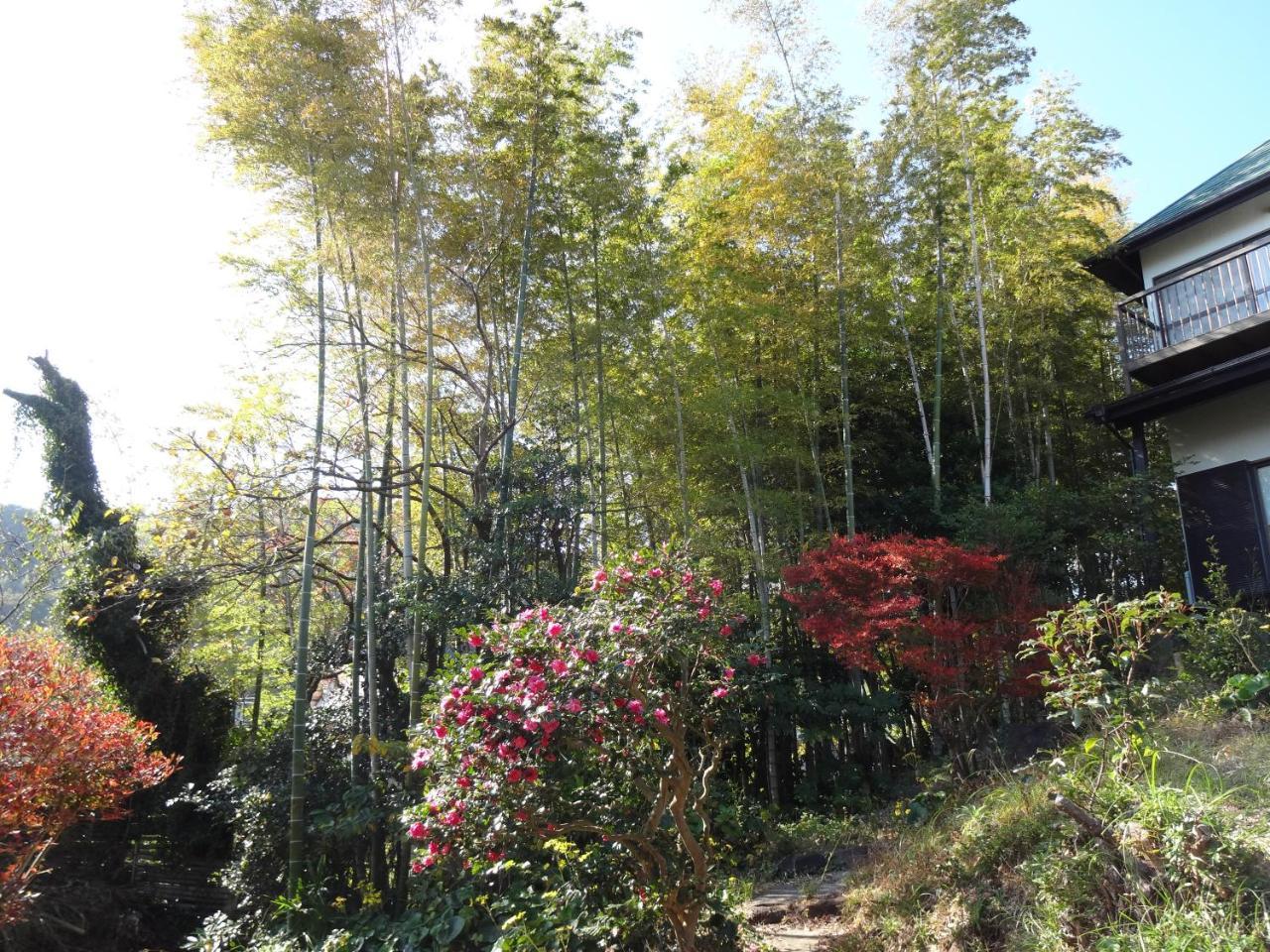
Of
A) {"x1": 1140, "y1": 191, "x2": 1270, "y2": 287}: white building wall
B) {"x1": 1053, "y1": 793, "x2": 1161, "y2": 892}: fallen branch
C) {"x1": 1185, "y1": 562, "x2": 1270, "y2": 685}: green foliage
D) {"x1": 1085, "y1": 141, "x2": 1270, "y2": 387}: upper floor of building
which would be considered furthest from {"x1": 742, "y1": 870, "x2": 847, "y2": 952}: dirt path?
{"x1": 1140, "y1": 191, "x2": 1270, "y2": 287}: white building wall

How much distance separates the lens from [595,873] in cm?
358

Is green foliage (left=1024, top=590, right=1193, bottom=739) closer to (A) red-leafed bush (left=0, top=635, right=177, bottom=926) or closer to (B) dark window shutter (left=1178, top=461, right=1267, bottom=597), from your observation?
(B) dark window shutter (left=1178, top=461, right=1267, bottom=597)

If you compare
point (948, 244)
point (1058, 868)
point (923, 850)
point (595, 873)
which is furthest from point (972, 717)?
point (948, 244)

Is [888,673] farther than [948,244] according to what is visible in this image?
No

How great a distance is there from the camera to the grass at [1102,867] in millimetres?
2553

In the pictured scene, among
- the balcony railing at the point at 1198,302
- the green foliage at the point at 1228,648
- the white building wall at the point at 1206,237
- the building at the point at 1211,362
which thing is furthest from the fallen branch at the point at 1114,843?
the white building wall at the point at 1206,237

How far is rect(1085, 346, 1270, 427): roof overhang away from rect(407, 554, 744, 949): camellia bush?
552cm

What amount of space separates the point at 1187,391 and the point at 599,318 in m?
5.02

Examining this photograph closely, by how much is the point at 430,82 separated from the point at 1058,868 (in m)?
6.63

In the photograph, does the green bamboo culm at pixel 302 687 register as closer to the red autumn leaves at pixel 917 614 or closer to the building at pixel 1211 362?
the red autumn leaves at pixel 917 614

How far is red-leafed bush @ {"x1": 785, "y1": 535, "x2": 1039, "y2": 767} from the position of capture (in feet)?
17.9

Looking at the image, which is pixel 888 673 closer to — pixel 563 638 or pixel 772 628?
pixel 772 628

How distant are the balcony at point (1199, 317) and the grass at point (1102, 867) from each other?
412cm

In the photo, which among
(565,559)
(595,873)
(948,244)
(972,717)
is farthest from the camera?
(948,244)
